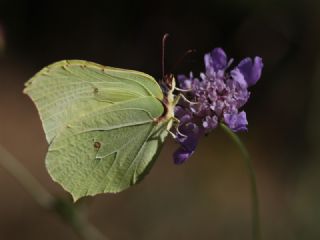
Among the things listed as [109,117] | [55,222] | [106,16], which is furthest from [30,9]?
[109,117]

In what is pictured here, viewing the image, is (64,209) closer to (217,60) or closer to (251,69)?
(217,60)

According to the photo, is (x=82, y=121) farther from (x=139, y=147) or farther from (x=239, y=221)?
(x=239, y=221)

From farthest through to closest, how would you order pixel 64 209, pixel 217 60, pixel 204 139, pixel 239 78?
pixel 204 139
pixel 64 209
pixel 217 60
pixel 239 78

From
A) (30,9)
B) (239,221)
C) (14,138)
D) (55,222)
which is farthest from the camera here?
(30,9)

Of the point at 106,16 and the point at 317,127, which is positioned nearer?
the point at 317,127

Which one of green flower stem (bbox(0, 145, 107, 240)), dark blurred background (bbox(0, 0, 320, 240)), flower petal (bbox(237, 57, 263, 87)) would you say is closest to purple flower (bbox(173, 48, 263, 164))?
flower petal (bbox(237, 57, 263, 87))

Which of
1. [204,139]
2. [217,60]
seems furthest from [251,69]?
[204,139]

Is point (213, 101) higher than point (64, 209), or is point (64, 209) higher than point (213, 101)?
point (213, 101)
